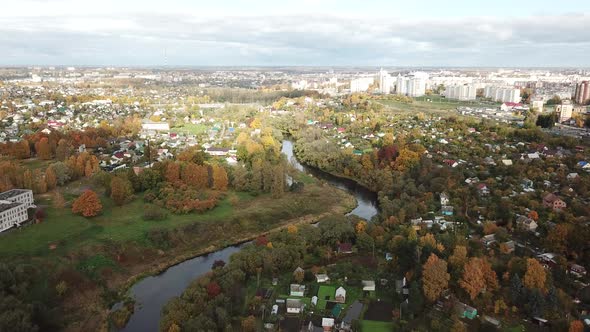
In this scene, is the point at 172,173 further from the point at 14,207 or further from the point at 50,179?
the point at 14,207

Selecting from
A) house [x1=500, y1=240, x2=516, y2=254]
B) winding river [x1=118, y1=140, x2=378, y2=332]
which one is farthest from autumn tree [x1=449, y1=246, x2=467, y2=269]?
winding river [x1=118, y1=140, x2=378, y2=332]

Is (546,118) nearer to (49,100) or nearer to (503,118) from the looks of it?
(503,118)

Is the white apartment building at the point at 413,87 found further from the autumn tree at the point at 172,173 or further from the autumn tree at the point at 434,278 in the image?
the autumn tree at the point at 434,278

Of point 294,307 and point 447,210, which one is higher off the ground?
point 447,210

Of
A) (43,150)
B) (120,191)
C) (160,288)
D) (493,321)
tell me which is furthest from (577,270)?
(43,150)

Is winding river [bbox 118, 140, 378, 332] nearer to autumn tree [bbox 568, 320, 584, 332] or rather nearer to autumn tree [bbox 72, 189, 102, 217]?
autumn tree [bbox 72, 189, 102, 217]

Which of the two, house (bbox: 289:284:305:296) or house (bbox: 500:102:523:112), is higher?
house (bbox: 500:102:523:112)

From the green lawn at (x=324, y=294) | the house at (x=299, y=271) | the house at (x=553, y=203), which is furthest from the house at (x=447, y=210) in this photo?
the house at (x=299, y=271)
